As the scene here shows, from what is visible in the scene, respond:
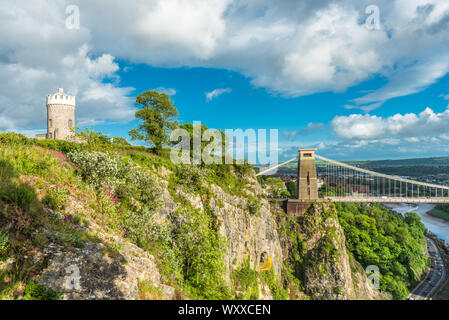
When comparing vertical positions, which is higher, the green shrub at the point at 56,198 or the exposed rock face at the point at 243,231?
the green shrub at the point at 56,198

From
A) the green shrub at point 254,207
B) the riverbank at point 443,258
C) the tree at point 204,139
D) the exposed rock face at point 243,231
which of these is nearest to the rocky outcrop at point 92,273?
the exposed rock face at point 243,231

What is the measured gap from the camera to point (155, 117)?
23.4 metres

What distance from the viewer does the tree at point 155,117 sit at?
2272 cm

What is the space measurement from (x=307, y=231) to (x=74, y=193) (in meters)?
32.8

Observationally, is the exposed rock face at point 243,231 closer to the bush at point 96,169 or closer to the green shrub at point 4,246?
the bush at point 96,169

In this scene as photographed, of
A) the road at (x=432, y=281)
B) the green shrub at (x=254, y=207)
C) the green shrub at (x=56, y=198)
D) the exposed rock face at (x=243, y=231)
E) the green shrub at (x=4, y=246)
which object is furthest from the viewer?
the road at (x=432, y=281)

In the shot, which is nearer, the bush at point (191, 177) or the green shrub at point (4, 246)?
the green shrub at point (4, 246)

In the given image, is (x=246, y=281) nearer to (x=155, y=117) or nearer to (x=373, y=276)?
(x=155, y=117)

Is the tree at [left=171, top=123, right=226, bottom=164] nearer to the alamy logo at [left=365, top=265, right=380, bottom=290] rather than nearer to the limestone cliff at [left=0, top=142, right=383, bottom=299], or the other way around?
the limestone cliff at [left=0, top=142, right=383, bottom=299]

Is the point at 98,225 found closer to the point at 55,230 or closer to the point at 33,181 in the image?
the point at 55,230

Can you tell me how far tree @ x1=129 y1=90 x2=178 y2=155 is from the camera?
22.7 metres

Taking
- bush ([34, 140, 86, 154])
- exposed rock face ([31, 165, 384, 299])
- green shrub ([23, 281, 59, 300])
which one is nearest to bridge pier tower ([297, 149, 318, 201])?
exposed rock face ([31, 165, 384, 299])

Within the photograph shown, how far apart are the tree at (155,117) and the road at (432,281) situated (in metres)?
46.4
